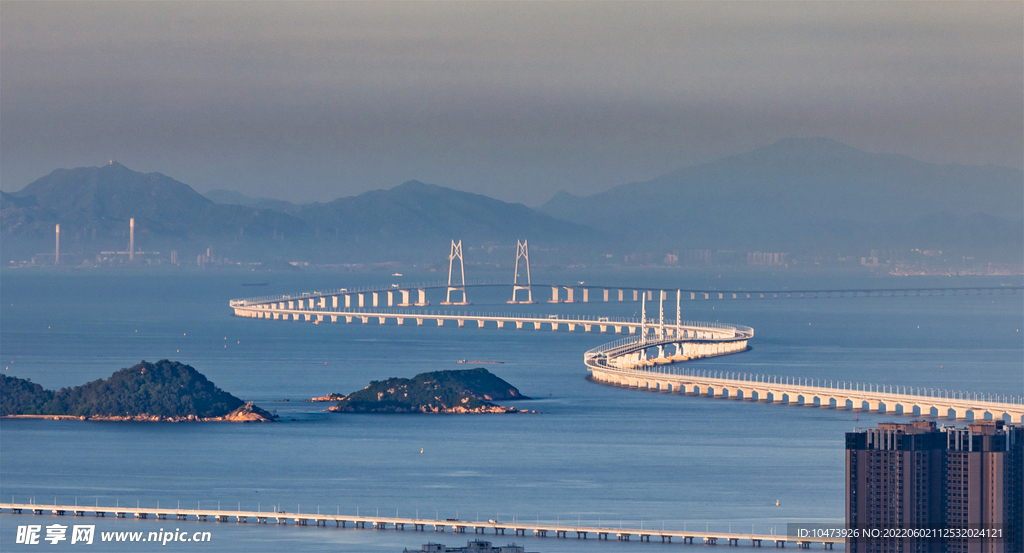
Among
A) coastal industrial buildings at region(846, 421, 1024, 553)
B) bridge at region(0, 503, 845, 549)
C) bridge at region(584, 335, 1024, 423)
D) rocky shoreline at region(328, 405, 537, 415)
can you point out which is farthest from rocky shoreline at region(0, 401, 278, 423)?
coastal industrial buildings at region(846, 421, 1024, 553)

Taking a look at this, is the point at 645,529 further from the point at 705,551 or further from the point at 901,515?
the point at 901,515

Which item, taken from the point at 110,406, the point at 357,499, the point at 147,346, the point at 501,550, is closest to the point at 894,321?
the point at 147,346

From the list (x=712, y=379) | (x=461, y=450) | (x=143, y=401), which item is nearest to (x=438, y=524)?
(x=461, y=450)

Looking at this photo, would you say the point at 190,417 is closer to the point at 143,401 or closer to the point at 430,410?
the point at 143,401

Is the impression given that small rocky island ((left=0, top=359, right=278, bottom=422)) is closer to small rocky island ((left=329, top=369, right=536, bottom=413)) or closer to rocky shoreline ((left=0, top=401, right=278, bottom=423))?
rocky shoreline ((left=0, top=401, right=278, bottom=423))

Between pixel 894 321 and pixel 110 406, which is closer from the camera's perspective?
pixel 110 406

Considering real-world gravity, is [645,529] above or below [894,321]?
below

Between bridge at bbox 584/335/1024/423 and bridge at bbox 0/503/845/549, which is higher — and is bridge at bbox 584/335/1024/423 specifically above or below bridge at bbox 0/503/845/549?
above
